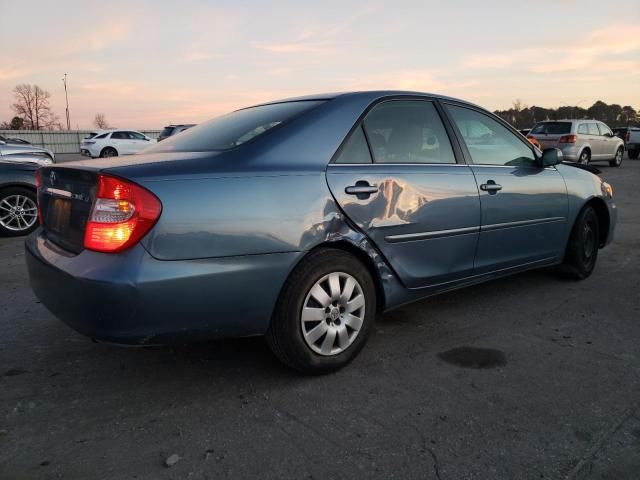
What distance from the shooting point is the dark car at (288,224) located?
2229 millimetres

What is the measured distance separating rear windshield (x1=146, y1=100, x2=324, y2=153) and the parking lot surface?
4.08ft

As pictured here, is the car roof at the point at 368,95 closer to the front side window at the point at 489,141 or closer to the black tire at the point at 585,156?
the front side window at the point at 489,141

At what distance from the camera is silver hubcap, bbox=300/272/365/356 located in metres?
2.67

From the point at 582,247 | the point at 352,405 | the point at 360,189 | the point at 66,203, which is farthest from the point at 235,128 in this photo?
the point at 582,247

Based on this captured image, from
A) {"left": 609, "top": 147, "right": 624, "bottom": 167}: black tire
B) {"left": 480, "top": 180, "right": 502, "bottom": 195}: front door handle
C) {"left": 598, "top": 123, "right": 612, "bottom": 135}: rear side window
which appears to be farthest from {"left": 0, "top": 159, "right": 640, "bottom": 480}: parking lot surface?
{"left": 609, "top": 147, "right": 624, "bottom": 167}: black tire

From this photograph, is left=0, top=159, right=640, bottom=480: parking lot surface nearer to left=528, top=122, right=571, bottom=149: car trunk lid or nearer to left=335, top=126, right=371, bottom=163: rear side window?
left=335, top=126, right=371, bottom=163: rear side window

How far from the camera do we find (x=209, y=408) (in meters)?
2.50

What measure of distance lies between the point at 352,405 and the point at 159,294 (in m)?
1.07

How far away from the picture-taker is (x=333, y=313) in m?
2.76

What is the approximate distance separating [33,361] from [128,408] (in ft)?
2.99

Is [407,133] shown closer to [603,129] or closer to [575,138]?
[575,138]

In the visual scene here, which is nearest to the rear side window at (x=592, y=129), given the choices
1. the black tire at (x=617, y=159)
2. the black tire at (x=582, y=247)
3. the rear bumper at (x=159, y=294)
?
the black tire at (x=617, y=159)

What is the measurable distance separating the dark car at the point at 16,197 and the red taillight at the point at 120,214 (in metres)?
5.47

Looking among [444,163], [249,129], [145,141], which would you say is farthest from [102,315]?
[145,141]
